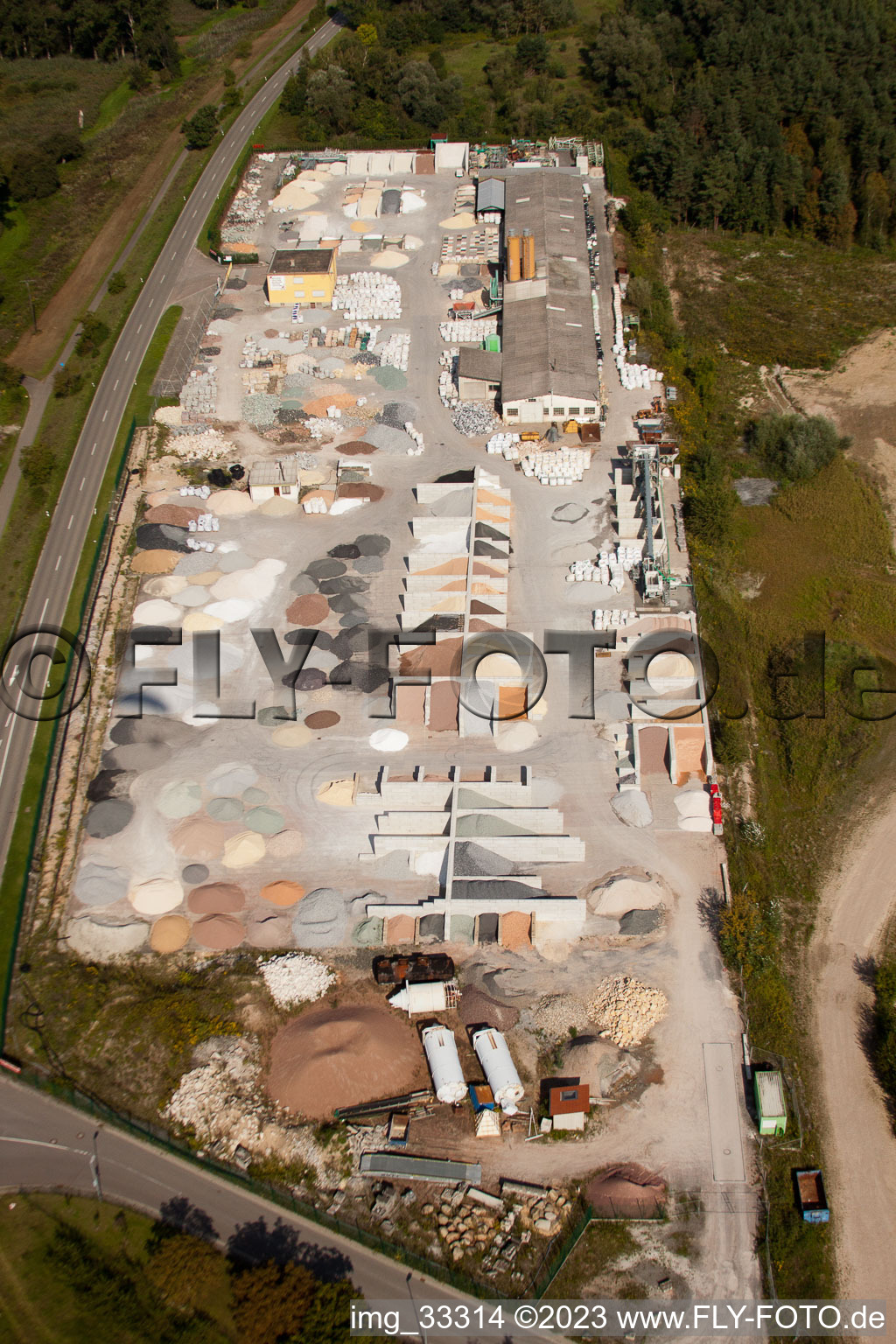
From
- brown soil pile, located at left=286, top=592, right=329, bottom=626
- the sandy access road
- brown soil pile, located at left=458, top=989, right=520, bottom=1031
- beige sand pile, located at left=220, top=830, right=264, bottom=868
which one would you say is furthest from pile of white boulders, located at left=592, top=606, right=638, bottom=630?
brown soil pile, located at left=458, top=989, right=520, bottom=1031

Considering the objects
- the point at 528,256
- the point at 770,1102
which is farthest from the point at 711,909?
the point at 528,256

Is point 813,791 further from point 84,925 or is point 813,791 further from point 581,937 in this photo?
point 84,925

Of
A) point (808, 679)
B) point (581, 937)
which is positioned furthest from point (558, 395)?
point (581, 937)

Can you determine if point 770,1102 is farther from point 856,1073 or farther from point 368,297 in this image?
point 368,297

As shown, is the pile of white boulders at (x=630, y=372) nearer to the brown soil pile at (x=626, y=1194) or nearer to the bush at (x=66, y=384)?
the bush at (x=66, y=384)

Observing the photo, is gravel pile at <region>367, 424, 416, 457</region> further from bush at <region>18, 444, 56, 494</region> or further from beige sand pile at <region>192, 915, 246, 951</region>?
beige sand pile at <region>192, 915, 246, 951</region>

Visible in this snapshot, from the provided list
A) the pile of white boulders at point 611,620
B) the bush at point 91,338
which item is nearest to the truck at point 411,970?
the pile of white boulders at point 611,620
